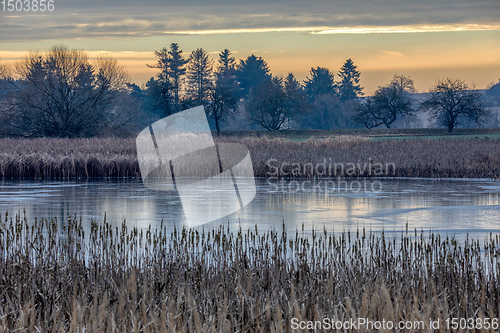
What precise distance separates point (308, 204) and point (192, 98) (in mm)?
68656

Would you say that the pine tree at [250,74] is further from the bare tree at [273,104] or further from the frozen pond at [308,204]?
the frozen pond at [308,204]

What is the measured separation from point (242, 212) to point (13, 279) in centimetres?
871

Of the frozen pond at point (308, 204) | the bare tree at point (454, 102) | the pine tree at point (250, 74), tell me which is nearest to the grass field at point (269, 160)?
Answer: the frozen pond at point (308, 204)

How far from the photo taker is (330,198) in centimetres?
1870

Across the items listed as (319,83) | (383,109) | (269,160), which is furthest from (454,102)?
(269,160)

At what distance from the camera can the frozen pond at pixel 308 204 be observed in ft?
43.9

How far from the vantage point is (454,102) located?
72062 mm

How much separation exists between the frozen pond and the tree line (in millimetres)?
24655

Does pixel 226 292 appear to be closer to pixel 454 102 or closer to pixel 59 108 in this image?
pixel 59 108

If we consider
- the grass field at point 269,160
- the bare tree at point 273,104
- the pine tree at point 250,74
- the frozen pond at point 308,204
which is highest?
the pine tree at point 250,74

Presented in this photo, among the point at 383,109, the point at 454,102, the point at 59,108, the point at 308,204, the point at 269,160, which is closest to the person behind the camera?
the point at 308,204

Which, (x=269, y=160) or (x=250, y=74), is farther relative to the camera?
(x=250, y=74)

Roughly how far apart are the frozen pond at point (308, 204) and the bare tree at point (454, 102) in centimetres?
5016

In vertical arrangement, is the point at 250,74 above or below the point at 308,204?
above
